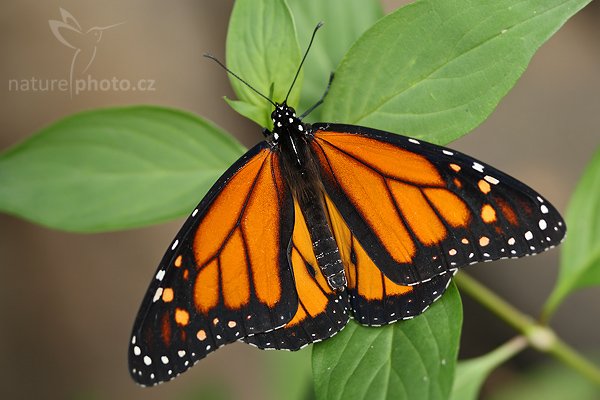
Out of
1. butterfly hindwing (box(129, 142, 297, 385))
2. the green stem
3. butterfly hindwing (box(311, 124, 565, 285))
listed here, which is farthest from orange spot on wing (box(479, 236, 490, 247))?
butterfly hindwing (box(129, 142, 297, 385))

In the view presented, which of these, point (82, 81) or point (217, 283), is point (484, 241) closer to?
point (217, 283)

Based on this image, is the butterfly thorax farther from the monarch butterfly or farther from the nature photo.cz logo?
the nature photo.cz logo

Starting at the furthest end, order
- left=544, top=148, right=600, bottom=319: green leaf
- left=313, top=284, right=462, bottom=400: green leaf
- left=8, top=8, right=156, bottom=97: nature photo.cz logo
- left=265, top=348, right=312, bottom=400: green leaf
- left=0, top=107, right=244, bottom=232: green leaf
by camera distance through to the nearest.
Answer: left=8, top=8, right=156, bottom=97: nature photo.cz logo, left=265, top=348, right=312, bottom=400: green leaf, left=544, top=148, right=600, bottom=319: green leaf, left=0, top=107, right=244, bottom=232: green leaf, left=313, top=284, right=462, bottom=400: green leaf

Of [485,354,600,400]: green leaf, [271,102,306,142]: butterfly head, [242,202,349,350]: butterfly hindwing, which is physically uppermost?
[271,102,306,142]: butterfly head

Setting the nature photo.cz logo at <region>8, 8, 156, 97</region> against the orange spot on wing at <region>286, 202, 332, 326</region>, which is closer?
the orange spot on wing at <region>286, 202, 332, 326</region>

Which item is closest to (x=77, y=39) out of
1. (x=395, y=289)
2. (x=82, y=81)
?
(x=82, y=81)

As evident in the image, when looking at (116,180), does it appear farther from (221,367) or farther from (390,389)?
(221,367)

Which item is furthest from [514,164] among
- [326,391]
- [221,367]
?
[326,391]
